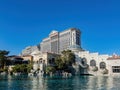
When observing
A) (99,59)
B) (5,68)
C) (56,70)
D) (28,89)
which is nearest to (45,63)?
(56,70)

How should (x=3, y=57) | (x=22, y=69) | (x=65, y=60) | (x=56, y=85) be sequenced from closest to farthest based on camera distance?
(x=56, y=85) < (x=22, y=69) < (x=65, y=60) < (x=3, y=57)

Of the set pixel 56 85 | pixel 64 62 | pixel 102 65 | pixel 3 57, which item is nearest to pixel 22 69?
pixel 3 57

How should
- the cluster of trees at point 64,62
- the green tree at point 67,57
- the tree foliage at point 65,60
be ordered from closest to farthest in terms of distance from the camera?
the cluster of trees at point 64,62, the tree foliage at point 65,60, the green tree at point 67,57

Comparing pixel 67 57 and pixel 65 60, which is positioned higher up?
pixel 67 57

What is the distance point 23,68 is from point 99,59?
46.2 m

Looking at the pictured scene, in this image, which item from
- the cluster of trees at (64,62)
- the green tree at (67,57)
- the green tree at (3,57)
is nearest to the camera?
the cluster of trees at (64,62)

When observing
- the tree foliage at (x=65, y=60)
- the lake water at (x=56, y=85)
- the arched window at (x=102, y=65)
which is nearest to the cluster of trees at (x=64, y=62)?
the tree foliage at (x=65, y=60)

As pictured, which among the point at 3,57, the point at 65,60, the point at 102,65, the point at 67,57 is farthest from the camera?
the point at 102,65

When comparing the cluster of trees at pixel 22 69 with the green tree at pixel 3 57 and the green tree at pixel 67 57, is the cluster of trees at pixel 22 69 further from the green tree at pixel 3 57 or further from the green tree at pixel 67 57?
the green tree at pixel 67 57

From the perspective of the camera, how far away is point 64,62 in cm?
12588

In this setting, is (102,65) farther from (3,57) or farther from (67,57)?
(3,57)

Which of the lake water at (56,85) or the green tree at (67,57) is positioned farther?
the green tree at (67,57)

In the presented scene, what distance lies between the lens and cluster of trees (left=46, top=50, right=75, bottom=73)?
11632cm

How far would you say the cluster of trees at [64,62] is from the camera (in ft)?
382
